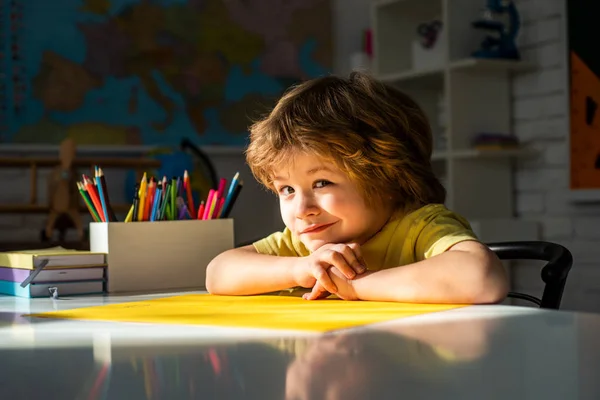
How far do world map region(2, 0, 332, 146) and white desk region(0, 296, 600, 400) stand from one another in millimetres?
2803

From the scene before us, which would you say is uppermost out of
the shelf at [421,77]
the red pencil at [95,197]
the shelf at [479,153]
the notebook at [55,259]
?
the shelf at [421,77]

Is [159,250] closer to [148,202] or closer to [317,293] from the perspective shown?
[148,202]

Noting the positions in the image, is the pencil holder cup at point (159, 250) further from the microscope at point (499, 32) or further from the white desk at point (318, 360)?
the microscope at point (499, 32)

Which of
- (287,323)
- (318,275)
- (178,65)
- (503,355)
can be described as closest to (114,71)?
(178,65)

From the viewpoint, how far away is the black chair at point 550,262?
115 cm

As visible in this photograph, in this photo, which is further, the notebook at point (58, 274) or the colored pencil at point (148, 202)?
the colored pencil at point (148, 202)

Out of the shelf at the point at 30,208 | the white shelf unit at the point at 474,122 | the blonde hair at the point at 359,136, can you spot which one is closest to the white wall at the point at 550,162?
the white shelf unit at the point at 474,122

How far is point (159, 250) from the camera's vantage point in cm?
133

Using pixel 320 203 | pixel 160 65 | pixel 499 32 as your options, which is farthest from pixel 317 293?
pixel 160 65

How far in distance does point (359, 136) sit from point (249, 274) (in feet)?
0.79

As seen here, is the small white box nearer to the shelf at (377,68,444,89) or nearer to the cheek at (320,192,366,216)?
the shelf at (377,68,444,89)

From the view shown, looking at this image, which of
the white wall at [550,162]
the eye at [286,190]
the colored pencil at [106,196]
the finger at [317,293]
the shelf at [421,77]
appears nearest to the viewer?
the finger at [317,293]

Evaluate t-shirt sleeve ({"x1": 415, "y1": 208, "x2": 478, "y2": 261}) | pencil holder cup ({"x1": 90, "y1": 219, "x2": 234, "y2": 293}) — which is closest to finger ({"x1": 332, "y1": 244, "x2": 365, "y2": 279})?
t-shirt sleeve ({"x1": 415, "y1": 208, "x2": 478, "y2": 261})

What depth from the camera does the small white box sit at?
3.14 meters
